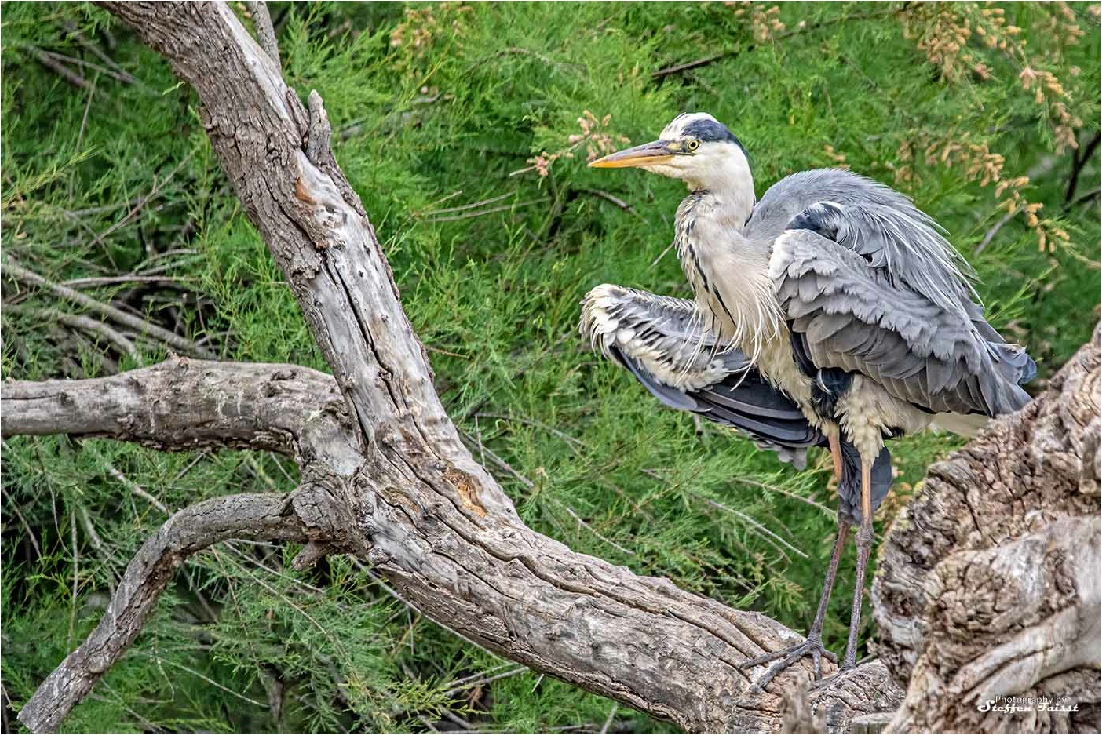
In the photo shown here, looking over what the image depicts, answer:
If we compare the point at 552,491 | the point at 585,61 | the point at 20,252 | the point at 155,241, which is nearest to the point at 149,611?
the point at 552,491

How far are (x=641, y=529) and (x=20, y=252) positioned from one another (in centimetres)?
191

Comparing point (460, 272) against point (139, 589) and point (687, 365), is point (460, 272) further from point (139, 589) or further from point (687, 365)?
point (139, 589)

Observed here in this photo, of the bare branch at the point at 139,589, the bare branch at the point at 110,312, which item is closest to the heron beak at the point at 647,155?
the bare branch at the point at 139,589

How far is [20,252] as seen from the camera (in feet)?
12.1

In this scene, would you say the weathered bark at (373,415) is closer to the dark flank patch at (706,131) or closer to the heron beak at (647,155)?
the heron beak at (647,155)

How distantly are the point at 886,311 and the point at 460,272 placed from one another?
145 cm

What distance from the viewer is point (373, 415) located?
2615 millimetres

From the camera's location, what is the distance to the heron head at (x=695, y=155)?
9.19 feet

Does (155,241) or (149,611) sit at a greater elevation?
(155,241)

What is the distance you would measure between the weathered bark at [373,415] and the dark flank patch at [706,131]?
715mm

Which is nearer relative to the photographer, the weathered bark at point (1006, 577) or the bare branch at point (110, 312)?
the weathered bark at point (1006, 577)

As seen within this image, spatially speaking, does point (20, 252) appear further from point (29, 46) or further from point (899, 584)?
point (899, 584)

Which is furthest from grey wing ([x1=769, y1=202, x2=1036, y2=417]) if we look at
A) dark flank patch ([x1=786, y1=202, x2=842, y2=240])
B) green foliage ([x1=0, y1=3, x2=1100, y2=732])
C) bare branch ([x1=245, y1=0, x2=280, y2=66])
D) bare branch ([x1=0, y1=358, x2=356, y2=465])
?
bare branch ([x1=245, y1=0, x2=280, y2=66])

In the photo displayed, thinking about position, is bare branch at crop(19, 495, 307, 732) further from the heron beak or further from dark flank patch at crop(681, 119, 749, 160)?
dark flank patch at crop(681, 119, 749, 160)
